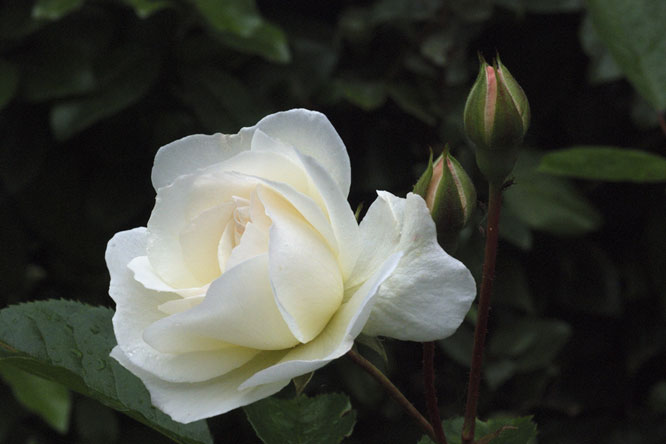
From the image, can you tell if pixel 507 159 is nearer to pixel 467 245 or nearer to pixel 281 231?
pixel 281 231

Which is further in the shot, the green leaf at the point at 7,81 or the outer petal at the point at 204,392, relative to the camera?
the green leaf at the point at 7,81

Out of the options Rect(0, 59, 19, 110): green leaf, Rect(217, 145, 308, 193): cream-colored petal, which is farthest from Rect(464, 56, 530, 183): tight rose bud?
Rect(0, 59, 19, 110): green leaf

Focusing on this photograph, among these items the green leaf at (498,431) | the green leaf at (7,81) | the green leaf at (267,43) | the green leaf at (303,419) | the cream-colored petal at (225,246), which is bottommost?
the green leaf at (7,81)

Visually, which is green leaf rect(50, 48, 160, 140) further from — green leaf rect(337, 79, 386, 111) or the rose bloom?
the rose bloom

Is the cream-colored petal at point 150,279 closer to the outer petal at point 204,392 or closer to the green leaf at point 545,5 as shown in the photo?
the outer petal at point 204,392

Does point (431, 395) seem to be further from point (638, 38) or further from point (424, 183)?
point (638, 38)

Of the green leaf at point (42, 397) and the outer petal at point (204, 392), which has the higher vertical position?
the outer petal at point (204, 392)

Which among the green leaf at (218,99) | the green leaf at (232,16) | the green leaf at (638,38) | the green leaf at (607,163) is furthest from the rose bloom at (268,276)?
the green leaf at (218,99)

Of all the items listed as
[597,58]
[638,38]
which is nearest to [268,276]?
[638,38]
